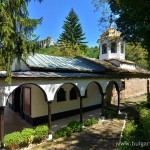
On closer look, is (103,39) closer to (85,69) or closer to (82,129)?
(85,69)

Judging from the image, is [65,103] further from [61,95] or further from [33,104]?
[33,104]

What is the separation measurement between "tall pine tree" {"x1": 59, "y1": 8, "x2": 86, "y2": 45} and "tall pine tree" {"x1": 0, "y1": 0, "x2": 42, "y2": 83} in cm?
4869

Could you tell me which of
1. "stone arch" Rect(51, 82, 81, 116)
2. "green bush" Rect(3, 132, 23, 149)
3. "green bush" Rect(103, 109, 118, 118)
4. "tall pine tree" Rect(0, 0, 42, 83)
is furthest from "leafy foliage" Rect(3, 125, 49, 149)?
"green bush" Rect(103, 109, 118, 118)

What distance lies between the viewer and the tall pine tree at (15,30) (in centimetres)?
888

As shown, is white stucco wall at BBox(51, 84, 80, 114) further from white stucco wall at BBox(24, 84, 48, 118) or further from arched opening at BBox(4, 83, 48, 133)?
white stucco wall at BBox(24, 84, 48, 118)

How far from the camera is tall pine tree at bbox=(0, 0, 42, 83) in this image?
8.88m

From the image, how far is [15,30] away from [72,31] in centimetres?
5278

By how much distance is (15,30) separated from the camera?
397 inches

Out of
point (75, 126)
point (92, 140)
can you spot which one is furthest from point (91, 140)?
point (75, 126)

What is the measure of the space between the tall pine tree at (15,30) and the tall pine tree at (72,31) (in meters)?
48.7

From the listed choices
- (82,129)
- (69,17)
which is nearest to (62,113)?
(82,129)

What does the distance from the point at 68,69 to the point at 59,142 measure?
7.67 m

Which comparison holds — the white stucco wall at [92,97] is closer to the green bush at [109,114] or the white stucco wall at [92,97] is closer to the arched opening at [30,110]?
the green bush at [109,114]

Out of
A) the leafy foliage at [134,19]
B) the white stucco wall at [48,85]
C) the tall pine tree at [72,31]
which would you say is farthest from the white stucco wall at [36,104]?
the tall pine tree at [72,31]
